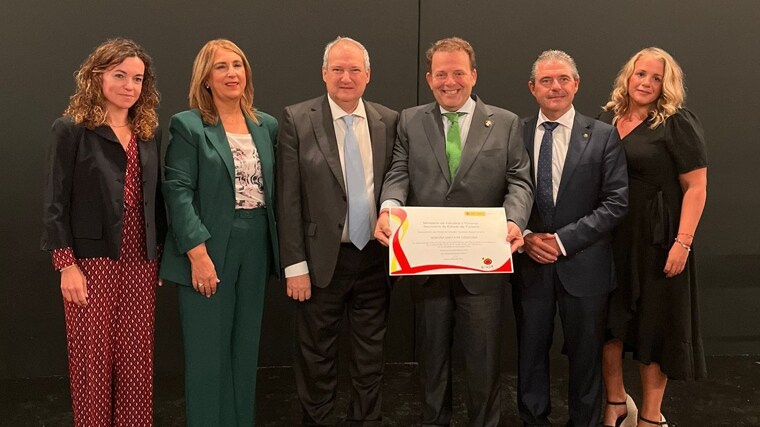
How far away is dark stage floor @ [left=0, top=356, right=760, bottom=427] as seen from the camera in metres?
3.15

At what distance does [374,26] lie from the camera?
3.76 metres

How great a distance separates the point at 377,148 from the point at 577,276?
995mm

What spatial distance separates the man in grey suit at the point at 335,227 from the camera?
8.61ft

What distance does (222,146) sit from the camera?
2.49 metres

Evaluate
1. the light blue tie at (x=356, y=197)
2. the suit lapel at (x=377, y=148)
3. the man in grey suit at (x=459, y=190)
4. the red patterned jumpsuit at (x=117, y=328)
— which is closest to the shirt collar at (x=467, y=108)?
the man in grey suit at (x=459, y=190)

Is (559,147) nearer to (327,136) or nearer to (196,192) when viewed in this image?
(327,136)

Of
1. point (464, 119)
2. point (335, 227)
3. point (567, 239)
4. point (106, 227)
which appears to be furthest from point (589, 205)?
point (106, 227)

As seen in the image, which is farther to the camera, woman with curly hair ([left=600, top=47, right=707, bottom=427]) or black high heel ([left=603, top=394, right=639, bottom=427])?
black high heel ([left=603, top=394, right=639, bottom=427])

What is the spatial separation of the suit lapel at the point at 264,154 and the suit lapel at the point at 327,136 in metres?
0.21

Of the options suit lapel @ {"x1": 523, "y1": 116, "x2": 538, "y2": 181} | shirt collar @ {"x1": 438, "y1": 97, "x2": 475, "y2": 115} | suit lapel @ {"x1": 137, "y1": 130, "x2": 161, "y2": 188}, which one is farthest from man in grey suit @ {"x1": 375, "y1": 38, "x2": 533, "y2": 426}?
suit lapel @ {"x1": 137, "y1": 130, "x2": 161, "y2": 188}

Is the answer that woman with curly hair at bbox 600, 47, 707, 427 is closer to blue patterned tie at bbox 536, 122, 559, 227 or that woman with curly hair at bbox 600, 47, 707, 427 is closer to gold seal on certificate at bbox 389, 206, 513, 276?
blue patterned tie at bbox 536, 122, 559, 227

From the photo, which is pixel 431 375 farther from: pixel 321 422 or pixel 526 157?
pixel 526 157

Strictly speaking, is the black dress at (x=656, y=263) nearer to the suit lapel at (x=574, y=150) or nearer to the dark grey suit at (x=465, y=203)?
the suit lapel at (x=574, y=150)

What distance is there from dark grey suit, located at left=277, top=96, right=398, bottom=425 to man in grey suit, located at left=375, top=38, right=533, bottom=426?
6.1 inches
